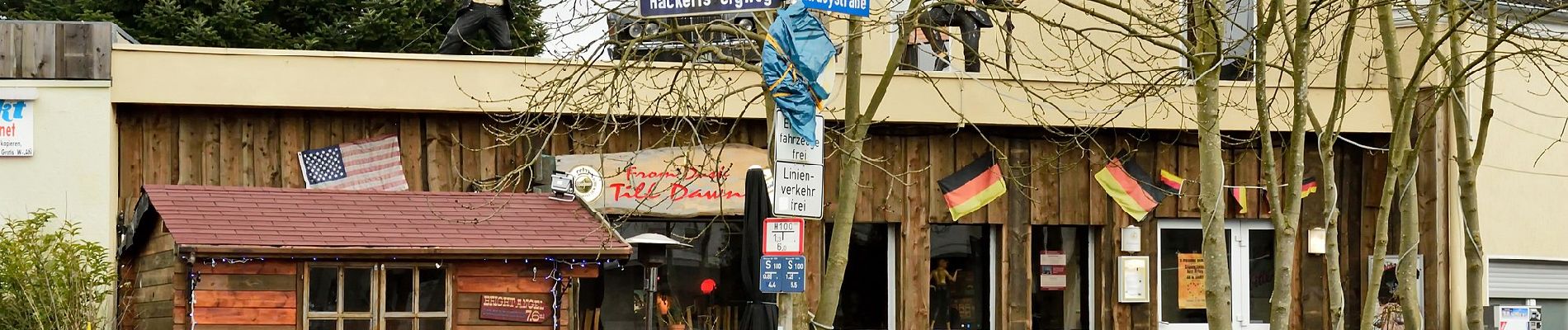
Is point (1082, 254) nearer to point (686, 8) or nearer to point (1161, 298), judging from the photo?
point (1161, 298)

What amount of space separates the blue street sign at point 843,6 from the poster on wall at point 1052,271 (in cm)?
735

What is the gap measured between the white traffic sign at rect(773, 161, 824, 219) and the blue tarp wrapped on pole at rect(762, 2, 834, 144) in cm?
24

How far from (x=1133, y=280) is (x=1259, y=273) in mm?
1536

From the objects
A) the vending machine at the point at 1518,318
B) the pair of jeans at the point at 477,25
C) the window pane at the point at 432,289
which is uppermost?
the pair of jeans at the point at 477,25

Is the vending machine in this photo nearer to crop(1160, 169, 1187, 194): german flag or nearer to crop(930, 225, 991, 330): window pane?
crop(1160, 169, 1187, 194): german flag

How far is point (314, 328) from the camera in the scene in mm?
14086

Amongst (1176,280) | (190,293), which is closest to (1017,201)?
(1176,280)

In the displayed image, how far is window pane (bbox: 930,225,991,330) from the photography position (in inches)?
713

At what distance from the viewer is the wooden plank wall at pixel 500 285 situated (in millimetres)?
14461

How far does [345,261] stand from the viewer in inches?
555

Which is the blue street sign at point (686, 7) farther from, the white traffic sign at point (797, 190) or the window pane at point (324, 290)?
the window pane at point (324, 290)

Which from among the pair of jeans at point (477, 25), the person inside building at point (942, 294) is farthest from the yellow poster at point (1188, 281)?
the pair of jeans at point (477, 25)

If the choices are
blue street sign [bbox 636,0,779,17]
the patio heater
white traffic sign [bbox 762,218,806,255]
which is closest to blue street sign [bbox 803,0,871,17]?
blue street sign [bbox 636,0,779,17]

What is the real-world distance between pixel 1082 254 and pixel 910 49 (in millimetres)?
2797
